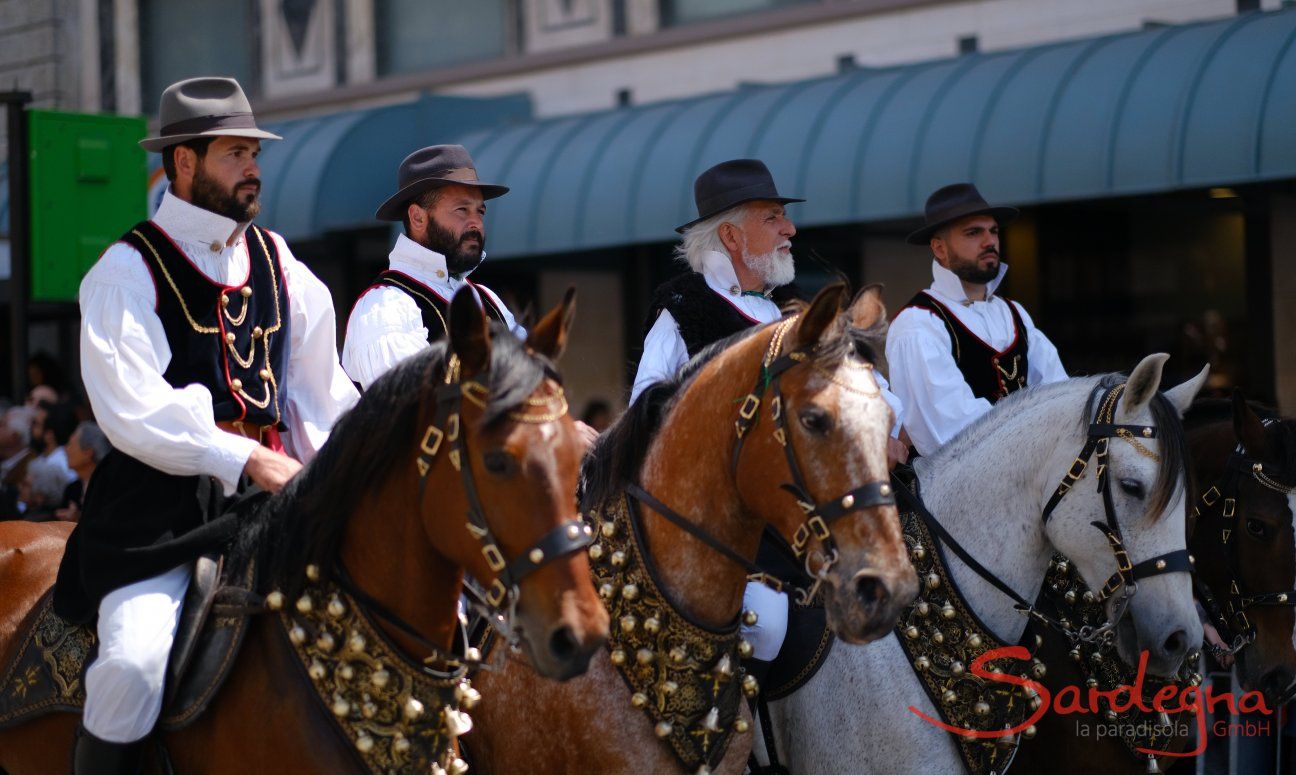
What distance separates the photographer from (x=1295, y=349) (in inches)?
428

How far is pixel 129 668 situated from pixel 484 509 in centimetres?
99

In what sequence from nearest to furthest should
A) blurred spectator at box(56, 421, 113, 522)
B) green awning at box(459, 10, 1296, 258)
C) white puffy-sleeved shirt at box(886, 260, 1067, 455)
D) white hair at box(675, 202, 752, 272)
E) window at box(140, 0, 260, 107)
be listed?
1. white hair at box(675, 202, 752, 272)
2. white puffy-sleeved shirt at box(886, 260, 1067, 455)
3. blurred spectator at box(56, 421, 113, 522)
4. green awning at box(459, 10, 1296, 258)
5. window at box(140, 0, 260, 107)

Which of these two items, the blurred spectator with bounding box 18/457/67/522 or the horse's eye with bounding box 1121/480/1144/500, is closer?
the horse's eye with bounding box 1121/480/1144/500

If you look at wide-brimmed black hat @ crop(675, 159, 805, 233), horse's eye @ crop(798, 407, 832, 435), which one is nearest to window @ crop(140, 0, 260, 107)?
wide-brimmed black hat @ crop(675, 159, 805, 233)

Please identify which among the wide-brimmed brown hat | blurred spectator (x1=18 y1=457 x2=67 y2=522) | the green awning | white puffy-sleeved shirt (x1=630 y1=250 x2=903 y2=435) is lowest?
blurred spectator (x1=18 y1=457 x2=67 y2=522)

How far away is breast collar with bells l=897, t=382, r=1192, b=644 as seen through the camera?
Result: 16.1ft

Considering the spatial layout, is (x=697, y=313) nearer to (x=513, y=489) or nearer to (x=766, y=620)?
(x=766, y=620)

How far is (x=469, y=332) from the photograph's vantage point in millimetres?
3434

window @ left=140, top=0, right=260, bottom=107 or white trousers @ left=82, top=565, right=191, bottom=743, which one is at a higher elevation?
window @ left=140, top=0, right=260, bottom=107

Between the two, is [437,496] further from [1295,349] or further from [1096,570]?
[1295,349]

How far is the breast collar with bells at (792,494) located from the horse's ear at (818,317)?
28 mm

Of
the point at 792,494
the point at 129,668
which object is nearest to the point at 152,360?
the point at 129,668

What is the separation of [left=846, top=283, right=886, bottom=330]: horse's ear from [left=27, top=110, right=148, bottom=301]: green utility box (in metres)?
5.55

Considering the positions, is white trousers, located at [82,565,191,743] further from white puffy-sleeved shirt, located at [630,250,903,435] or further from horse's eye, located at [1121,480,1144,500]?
horse's eye, located at [1121,480,1144,500]
